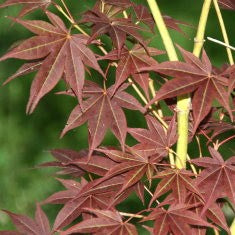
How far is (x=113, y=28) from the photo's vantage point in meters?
0.81

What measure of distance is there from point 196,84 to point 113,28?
0.14 meters

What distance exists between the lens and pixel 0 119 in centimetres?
260

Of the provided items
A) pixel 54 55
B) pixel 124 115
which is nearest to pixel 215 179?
pixel 124 115

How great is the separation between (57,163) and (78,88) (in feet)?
0.79

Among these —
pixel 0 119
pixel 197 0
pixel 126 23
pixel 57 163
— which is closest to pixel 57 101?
pixel 0 119

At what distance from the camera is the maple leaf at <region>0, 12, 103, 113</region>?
30.8 inches

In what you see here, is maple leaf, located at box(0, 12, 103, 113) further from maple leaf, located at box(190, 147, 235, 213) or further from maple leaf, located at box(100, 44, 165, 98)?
maple leaf, located at box(190, 147, 235, 213)

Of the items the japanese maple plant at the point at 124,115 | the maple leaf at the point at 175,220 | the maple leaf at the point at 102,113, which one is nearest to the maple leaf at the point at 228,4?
the japanese maple plant at the point at 124,115

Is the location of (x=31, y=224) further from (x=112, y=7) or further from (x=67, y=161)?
(x=112, y=7)

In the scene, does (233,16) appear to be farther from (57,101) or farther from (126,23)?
(126,23)

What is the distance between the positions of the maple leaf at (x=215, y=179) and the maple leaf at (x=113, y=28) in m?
0.19

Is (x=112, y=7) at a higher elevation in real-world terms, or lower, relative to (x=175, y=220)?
higher

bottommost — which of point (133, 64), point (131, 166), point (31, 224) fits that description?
point (31, 224)

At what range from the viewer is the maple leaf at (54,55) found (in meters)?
0.78
